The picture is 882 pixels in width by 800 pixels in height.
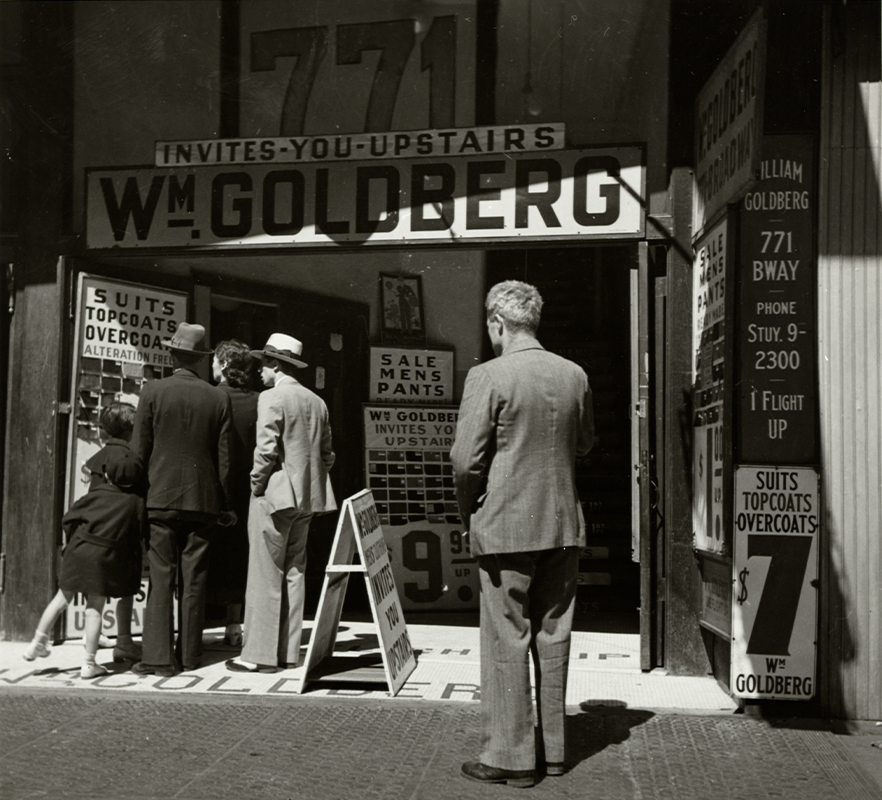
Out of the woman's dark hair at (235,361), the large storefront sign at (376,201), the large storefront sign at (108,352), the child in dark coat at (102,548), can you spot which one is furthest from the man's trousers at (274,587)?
the large storefront sign at (376,201)

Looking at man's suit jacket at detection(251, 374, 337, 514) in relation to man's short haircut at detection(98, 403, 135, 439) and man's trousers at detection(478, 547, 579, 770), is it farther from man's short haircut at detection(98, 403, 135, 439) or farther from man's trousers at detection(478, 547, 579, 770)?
man's trousers at detection(478, 547, 579, 770)

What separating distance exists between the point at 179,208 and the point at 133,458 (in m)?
1.79

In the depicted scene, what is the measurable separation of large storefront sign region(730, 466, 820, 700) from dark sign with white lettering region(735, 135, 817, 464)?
7.4 inches

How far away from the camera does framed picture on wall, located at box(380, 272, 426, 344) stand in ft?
32.4

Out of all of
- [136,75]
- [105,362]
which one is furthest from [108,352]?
[136,75]

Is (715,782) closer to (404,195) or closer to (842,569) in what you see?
(842,569)

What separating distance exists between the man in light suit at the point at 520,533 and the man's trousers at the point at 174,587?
2.46 metres

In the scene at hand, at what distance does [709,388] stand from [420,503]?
143 inches

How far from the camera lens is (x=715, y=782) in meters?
4.51

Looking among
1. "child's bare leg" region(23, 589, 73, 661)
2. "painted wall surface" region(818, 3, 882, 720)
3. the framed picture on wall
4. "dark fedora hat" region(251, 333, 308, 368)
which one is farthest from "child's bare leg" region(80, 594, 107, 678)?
the framed picture on wall

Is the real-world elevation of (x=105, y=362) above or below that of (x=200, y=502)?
above

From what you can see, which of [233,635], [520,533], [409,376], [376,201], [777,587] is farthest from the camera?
[409,376]

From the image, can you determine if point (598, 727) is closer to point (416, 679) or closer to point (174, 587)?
point (416, 679)

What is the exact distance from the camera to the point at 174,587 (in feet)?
21.3
